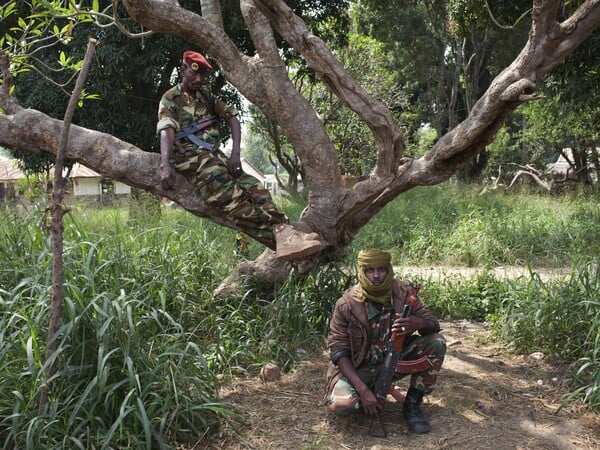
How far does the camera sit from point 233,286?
4789mm

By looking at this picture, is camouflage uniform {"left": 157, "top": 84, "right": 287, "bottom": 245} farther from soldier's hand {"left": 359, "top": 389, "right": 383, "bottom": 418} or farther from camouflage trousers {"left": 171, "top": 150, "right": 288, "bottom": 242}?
soldier's hand {"left": 359, "top": 389, "right": 383, "bottom": 418}

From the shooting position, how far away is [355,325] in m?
3.35

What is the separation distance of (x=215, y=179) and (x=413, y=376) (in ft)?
6.46

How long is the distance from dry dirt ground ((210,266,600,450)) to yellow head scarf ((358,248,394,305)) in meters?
0.77

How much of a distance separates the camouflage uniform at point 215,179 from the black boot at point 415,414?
1564 mm

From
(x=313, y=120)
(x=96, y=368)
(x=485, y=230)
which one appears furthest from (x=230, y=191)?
(x=485, y=230)

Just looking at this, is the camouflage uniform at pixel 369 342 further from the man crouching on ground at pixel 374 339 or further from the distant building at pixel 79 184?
the distant building at pixel 79 184

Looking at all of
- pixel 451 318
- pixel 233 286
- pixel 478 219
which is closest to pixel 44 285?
pixel 233 286

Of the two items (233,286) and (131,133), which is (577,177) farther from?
(233,286)

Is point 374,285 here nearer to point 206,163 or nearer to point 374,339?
point 374,339

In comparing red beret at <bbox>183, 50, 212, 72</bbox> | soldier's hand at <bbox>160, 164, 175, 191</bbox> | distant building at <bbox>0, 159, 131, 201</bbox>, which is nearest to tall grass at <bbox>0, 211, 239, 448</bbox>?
soldier's hand at <bbox>160, 164, 175, 191</bbox>

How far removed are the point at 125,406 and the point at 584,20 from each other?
3762 mm

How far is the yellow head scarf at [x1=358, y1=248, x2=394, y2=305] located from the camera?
324 centimetres

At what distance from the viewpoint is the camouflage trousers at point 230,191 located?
4.21m
